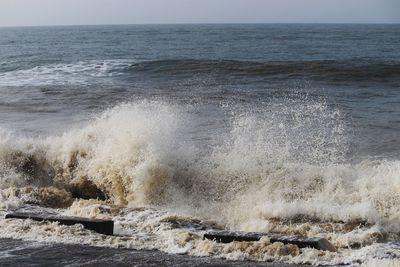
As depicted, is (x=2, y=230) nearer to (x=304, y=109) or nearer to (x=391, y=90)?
Result: (x=304, y=109)

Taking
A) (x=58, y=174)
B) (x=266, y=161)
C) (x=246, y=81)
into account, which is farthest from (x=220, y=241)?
(x=246, y=81)

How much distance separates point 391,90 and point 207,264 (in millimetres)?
16050

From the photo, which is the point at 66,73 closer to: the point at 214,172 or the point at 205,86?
the point at 205,86

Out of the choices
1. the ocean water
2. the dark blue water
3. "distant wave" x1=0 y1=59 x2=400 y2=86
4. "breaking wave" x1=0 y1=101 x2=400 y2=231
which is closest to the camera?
the ocean water

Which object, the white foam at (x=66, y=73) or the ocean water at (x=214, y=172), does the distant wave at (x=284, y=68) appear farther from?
the ocean water at (x=214, y=172)

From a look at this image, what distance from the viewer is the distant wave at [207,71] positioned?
24375 millimetres

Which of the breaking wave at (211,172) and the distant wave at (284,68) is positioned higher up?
the distant wave at (284,68)

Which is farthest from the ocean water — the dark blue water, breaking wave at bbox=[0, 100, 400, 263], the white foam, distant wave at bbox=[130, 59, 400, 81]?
the white foam

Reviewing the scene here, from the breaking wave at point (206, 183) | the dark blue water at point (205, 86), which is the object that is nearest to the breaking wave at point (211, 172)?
the breaking wave at point (206, 183)

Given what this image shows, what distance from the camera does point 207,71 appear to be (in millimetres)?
26875

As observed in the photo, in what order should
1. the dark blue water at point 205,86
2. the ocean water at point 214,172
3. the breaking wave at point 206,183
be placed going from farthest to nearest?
the dark blue water at point 205,86, the breaking wave at point 206,183, the ocean water at point 214,172

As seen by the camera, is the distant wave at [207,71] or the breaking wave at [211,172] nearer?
the breaking wave at [211,172]

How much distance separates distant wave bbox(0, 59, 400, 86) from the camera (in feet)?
80.0

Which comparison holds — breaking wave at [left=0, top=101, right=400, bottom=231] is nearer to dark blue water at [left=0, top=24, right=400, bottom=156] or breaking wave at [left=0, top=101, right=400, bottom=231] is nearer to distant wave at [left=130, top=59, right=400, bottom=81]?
dark blue water at [left=0, top=24, right=400, bottom=156]
